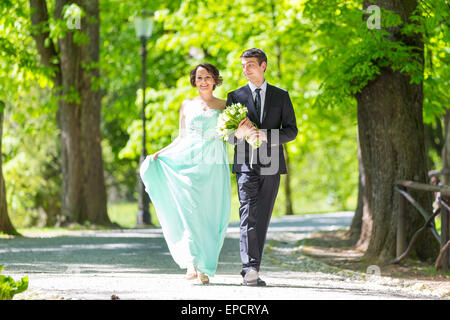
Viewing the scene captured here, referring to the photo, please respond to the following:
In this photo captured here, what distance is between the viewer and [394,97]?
11438 mm

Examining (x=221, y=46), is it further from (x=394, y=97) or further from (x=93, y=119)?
(x=394, y=97)

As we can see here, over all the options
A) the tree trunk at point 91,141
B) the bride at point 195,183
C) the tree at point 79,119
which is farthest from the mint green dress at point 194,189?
the tree trunk at point 91,141

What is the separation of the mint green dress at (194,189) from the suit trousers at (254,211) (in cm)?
60

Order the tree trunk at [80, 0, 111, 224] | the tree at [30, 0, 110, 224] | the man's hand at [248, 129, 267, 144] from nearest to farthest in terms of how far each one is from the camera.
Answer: the man's hand at [248, 129, 267, 144], the tree at [30, 0, 110, 224], the tree trunk at [80, 0, 111, 224]

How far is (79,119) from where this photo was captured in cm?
1919

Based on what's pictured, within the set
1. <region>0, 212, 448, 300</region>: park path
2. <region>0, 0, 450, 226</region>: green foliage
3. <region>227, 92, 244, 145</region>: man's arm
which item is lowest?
<region>0, 212, 448, 300</region>: park path

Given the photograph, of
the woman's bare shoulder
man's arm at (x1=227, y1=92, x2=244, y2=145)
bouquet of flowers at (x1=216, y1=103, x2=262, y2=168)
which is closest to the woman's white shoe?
bouquet of flowers at (x1=216, y1=103, x2=262, y2=168)

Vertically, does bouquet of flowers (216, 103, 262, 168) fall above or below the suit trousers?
above

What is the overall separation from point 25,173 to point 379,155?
2003 cm

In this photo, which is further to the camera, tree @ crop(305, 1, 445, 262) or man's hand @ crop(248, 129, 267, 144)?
tree @ crop(305, 1, 445, 262)

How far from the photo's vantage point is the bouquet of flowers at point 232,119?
7953 millimetres

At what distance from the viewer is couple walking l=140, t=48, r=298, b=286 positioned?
26.6ft

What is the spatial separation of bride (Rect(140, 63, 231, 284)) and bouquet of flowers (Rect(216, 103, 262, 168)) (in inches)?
26.9

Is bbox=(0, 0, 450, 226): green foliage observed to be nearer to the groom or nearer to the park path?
the groom
